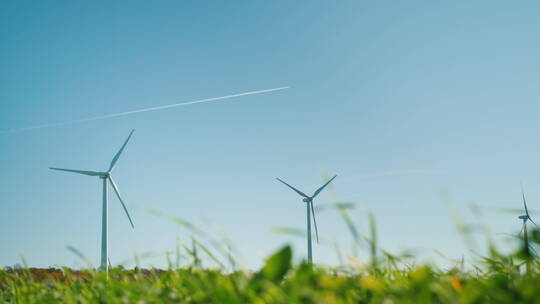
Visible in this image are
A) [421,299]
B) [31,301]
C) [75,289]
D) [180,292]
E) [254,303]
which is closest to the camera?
[421,299]

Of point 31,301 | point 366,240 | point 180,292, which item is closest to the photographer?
point 366,240

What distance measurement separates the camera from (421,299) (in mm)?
2195

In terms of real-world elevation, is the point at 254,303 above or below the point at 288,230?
below

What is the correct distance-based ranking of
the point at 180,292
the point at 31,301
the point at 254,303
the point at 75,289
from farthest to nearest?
the point at 75,289 < the point at 31,301 < the point at 180,292 < the point at 254,303

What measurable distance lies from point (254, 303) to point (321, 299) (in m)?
0.51

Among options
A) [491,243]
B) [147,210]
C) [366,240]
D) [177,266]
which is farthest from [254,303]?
[177,266]

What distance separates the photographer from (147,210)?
3404 mm

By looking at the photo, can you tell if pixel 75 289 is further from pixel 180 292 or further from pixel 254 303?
pixel 254 303

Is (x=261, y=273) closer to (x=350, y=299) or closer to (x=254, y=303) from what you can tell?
(x=254, y=303)

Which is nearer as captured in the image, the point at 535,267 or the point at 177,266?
the point at 535,267

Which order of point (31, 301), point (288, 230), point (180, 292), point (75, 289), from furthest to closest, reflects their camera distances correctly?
point (75, 289)
point (31, 301)
point (180, 292)
point (288, 230)

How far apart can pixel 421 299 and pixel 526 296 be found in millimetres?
504

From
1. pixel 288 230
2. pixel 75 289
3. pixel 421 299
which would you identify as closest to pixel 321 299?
pixel 421 299

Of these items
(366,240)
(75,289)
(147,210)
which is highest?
(147,210)
